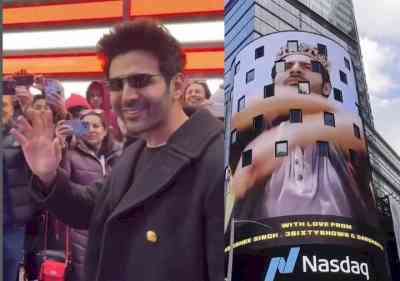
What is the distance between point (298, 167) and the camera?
13.4m

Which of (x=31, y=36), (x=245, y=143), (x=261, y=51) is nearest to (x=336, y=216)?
(x=245, y=143)

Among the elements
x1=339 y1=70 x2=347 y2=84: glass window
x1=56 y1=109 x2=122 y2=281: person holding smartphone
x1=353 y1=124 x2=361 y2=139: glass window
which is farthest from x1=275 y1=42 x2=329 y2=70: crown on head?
x1=56 y1=109 x2=122 y2=281: person holding smartphone

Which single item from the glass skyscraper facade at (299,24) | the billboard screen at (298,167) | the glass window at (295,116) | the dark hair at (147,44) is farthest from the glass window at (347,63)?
the dark hair at (147,44)

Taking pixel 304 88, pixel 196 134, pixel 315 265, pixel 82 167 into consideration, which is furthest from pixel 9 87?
pixel 315 265

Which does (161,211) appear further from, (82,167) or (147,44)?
(147,44)

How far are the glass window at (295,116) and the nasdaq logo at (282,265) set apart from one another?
2568mm

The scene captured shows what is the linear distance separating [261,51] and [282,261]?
4279 mm

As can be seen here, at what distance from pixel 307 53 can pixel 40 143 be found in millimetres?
5220

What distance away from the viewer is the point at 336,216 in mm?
12812

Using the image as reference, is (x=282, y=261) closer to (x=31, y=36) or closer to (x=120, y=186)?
(x=120, y=186)

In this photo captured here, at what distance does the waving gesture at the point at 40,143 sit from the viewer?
13.7 meters

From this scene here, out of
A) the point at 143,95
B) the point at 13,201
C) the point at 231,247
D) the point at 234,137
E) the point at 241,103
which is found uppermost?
the point at 241,103

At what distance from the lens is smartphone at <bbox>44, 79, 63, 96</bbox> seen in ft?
48.1

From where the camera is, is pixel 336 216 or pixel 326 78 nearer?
pixel 336 216
